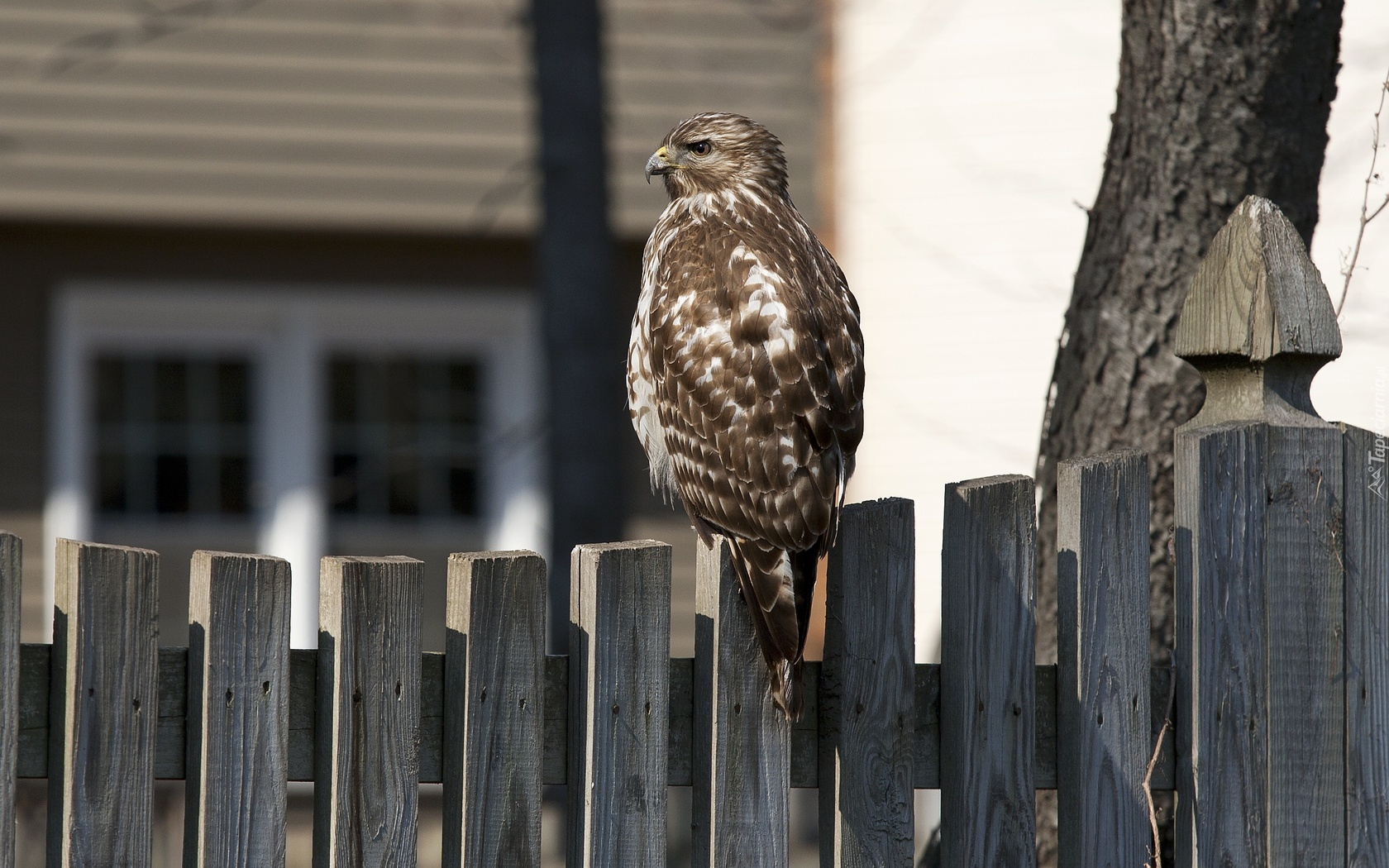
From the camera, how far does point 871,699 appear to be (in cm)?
282

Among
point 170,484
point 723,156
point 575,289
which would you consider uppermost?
point 575,289

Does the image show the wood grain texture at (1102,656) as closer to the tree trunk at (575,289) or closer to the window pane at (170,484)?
the tree trunk at (575,289)

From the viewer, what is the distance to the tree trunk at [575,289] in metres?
6.98

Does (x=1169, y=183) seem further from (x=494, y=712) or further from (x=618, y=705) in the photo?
(x=494, y=712)

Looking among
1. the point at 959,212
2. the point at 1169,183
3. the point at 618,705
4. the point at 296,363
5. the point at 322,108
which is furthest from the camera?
the point at 296,363

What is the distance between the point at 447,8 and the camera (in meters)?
9.70

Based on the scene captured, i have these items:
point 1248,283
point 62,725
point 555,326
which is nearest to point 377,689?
point 62,725

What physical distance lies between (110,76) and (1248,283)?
778 cm

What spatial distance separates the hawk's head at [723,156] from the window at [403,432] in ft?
19.6

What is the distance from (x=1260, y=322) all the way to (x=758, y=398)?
3.18 feet

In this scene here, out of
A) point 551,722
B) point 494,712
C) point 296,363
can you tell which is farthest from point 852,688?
point 296,363

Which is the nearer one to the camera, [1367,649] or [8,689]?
[8,689]

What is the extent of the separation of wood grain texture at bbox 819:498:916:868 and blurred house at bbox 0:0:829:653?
20.1ft

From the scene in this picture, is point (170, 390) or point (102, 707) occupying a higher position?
point (170, 390)
